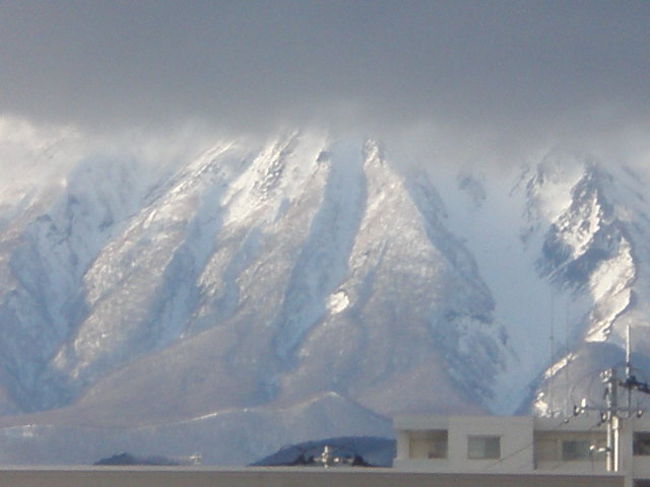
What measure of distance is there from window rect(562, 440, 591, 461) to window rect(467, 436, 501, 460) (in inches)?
105

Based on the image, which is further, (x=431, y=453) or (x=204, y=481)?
(x=431, y=453)

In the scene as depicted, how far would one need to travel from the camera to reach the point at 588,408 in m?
79.8

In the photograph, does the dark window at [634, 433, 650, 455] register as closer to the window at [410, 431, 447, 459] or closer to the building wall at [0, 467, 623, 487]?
the window at [410, 431, 447, 459]

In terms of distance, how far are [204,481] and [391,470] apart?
5211mm

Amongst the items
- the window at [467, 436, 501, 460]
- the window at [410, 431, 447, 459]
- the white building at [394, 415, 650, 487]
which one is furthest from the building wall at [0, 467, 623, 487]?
the window at [410, 431, 447, 459]

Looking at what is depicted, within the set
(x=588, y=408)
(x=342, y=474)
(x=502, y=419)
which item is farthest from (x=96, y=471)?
(x=502, y=419)

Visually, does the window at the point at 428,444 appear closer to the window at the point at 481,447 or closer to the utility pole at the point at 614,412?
the window at the point at 481,447

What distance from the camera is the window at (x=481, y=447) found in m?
90.8

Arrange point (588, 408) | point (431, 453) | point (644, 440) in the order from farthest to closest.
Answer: point (431, 453) < point (644, 440) < point (588, 408)

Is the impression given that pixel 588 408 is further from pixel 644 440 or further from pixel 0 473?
pixel 0 473

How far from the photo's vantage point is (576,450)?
296 ft

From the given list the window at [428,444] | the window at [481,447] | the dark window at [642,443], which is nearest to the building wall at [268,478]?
the dark window at [642,443]

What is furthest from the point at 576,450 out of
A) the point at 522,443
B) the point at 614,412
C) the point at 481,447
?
the point at 614,412

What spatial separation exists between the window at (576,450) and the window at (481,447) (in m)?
2.67
